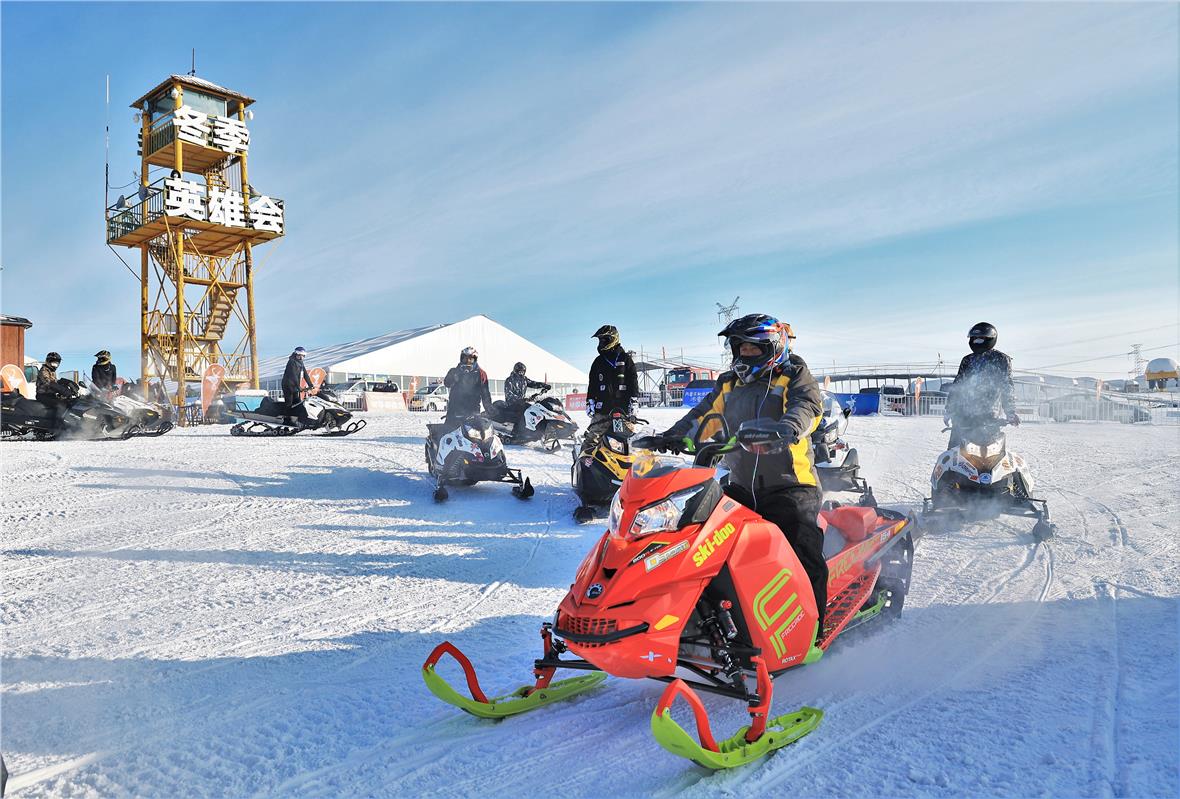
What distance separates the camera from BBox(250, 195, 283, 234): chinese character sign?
28788mm

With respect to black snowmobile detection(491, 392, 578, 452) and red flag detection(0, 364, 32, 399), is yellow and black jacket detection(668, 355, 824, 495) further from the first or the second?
red flag detection(0, 364, 32, 399)

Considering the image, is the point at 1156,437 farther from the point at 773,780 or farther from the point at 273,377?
the point at 273,377

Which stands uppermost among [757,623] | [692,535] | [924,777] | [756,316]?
[756,316]

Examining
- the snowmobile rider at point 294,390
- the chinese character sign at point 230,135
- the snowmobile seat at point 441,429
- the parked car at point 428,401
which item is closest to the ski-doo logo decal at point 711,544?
the snowmobile seat at point 441,429

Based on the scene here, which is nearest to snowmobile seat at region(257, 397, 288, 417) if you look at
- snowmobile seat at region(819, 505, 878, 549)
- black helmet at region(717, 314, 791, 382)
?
snowmobile seat at region(819, 505, 878, 549)

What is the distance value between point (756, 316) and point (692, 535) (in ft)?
3.88

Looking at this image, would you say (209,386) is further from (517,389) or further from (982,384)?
(982,384)

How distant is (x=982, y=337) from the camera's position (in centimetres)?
679

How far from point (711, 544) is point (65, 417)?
47.2ft

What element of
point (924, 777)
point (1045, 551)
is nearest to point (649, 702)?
point (924, 777)

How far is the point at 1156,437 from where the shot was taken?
16.0 metres

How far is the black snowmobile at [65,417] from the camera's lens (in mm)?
13047

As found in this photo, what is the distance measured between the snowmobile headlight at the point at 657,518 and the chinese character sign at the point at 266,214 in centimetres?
2983

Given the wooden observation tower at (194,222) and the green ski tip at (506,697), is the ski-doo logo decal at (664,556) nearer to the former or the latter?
the green ski tip at (506,697)
